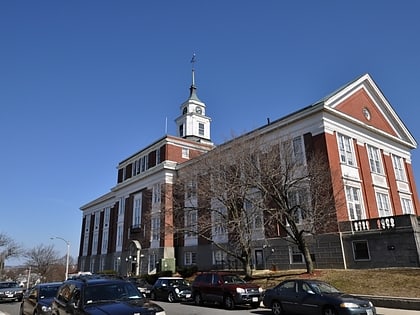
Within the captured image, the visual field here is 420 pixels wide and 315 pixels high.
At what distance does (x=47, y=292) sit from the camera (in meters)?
13.7

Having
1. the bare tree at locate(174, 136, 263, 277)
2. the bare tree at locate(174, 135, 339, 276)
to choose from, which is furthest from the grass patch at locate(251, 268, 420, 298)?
the bare tree at locate(174, 136, 263, 277)

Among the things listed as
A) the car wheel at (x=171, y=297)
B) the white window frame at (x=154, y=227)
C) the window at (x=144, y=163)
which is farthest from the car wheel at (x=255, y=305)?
the window at (x=144, y=163)

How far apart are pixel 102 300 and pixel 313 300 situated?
8069 millimetres

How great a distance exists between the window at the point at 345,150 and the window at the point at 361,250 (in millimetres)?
7322

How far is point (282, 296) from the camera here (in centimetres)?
1432

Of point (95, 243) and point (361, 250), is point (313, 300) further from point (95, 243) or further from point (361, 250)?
point (95, 243)

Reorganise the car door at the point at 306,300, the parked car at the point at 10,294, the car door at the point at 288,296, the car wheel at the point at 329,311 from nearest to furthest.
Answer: the car wheel at the point at 329,311 < the car door at the point at 306,300 < the car door at the point at 288,296 < the parked car at the point at 10,294

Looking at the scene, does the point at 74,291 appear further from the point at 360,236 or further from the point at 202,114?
the point at 202,114

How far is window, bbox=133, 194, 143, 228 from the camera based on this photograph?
153ft

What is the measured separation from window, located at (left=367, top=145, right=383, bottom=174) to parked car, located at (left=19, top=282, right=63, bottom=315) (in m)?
28.2

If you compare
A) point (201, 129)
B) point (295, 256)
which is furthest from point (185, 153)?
point (295, 256)

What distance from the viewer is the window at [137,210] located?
4675cm

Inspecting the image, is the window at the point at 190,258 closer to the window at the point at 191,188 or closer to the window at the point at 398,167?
the window at the point at 191,188

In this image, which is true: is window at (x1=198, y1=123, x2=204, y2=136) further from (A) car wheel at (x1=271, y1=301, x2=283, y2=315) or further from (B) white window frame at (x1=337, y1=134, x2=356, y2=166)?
(A) car wheel at (x1=271, y1=301, x2=283, y2=315)
